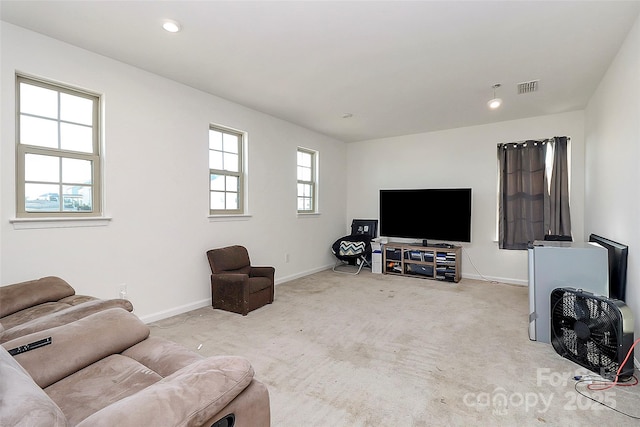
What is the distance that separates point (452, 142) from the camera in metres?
5.48

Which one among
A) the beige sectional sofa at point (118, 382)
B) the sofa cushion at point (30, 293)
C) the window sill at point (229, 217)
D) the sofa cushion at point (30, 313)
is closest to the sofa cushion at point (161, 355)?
the beige sectional sofa at point (118, 382)

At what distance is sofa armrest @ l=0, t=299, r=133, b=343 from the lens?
5.15 ft

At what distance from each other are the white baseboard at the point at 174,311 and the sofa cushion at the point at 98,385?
191cm

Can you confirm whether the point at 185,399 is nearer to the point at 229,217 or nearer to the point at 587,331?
the point at 587,331

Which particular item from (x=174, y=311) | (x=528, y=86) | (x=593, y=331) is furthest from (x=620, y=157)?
(x=174, y=311)

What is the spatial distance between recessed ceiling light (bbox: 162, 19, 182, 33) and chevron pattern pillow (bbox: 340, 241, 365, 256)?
166 inches

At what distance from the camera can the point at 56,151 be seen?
106 inches

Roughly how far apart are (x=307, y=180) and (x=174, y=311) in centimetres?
318

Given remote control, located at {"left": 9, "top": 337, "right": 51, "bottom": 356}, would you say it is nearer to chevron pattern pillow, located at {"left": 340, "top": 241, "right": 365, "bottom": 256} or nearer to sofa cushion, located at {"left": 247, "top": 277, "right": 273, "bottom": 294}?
sofa cushion, located at {"left": 247, "top": 277, "right": 273, "bottom": 294}

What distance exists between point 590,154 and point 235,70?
448cm

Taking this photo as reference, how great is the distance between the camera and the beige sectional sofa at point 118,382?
0.81 metres

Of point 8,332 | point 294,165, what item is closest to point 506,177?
point 294,165

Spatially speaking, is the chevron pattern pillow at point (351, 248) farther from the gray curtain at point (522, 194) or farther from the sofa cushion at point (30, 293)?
the sofa cushion at point (30, 293)

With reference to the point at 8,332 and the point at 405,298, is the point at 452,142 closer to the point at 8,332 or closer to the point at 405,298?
the point at 405,298
